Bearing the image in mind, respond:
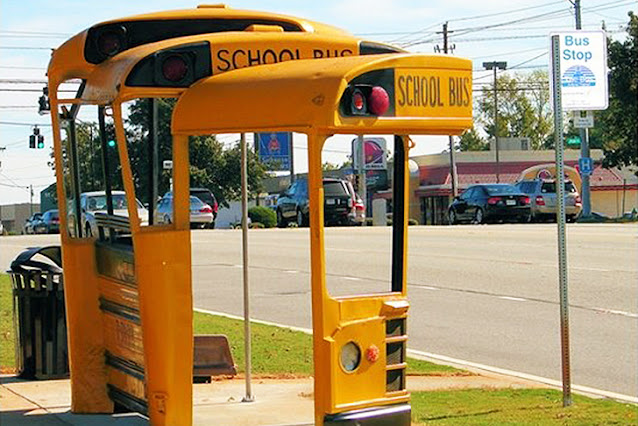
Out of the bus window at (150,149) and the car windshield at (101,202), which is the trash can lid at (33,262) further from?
the bus window at (150,149)

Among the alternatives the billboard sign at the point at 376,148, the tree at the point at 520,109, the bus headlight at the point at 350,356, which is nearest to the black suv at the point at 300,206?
the billboard sign at the point at 376,148

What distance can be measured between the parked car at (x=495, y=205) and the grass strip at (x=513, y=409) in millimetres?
31651

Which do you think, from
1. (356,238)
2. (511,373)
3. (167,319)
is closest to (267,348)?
(511,373)

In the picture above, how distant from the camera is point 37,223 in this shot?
53.6m

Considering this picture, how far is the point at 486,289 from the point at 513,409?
9016mm

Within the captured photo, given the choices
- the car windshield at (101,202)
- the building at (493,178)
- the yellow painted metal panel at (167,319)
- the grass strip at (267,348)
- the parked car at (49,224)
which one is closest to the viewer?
the yellow painted metal panel at (167,319)

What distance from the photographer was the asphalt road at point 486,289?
1207cm

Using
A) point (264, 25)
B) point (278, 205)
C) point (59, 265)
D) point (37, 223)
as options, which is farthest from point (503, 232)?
point (37, 223)

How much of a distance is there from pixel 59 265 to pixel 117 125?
3104 millimetres

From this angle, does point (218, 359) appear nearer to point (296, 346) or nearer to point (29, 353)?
point (29, 353)

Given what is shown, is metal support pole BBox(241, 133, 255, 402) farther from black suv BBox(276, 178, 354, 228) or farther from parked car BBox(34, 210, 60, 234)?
parked car BBox(34, 210, 60, 234)

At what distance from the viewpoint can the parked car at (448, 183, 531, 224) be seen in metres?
40.9

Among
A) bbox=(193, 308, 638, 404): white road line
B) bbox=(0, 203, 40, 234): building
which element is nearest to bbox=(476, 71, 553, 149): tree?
bbox=(0, 203, 40, 234): building

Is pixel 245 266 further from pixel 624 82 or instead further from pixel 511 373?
pixel 624 82
